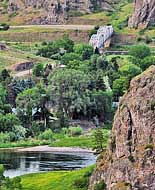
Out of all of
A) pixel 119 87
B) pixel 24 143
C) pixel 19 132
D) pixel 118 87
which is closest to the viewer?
pixel 24 143

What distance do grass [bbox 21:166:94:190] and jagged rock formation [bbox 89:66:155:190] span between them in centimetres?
1231

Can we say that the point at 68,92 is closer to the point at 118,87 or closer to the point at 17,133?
the point at 17,133

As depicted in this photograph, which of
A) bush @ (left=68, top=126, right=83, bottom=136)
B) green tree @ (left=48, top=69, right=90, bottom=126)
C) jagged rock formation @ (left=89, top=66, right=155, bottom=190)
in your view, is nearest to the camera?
jagged rock formation @ (left=89, top=66, right=155, bottom=190)

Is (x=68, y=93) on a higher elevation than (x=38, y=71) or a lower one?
higher

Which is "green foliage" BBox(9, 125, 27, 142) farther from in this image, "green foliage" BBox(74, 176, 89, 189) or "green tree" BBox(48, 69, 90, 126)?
"green foliage" BBox(74, 176, 89, 189)

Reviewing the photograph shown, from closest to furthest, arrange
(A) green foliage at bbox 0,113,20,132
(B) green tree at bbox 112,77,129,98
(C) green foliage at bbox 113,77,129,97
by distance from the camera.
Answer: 1. (A) green foliage at bbox 0,113,20,132
2. (C) green foliage at bbox 113,77,129,97
3. (B) green tree at bbox 112,77,129,98

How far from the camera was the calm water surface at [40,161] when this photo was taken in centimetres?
11271

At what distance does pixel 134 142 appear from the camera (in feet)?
237

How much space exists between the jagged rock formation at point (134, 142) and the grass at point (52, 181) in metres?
12.3

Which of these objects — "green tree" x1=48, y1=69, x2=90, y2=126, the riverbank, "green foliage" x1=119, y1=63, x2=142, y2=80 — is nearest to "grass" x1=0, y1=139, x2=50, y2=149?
the riverbank

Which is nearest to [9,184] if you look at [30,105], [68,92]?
[30,105]

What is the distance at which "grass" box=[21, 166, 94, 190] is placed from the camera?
90.1 meters

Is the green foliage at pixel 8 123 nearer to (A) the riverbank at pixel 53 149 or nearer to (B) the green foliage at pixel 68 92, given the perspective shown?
(A) the riverbank at pixel 53 149

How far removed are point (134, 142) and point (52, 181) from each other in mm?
23642
